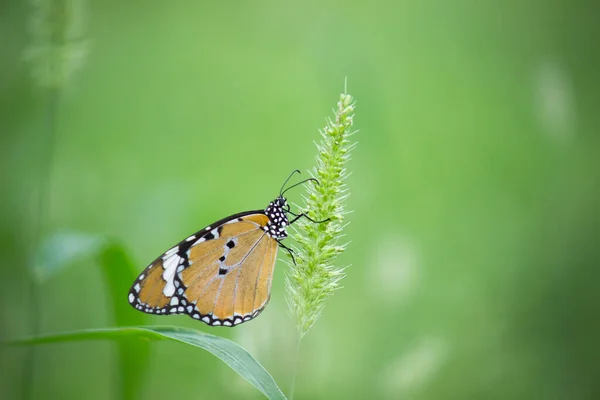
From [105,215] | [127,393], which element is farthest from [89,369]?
[127,393]

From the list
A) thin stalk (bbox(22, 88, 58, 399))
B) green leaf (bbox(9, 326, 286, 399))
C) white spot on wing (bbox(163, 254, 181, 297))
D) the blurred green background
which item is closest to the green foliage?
green leaf (bbox(9, 326, 286, 399))

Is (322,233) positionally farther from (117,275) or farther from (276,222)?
(117,275)

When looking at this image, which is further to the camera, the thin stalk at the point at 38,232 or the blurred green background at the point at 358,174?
the blurred green background at the point at 358,174

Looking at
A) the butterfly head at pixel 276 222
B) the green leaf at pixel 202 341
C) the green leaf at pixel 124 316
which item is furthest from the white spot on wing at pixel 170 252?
the green leaf at pixel 202 341

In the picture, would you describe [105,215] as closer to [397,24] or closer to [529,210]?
[529,210]

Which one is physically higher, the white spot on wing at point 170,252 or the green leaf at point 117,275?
the white spot on wing at point 170,252

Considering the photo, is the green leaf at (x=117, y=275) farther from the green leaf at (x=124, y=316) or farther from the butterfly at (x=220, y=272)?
the butterfly at (x=220, y=272)

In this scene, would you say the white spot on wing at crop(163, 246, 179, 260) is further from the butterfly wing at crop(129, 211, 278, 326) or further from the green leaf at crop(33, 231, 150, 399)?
the green leaf at crop(33, 231, 150, 399)
